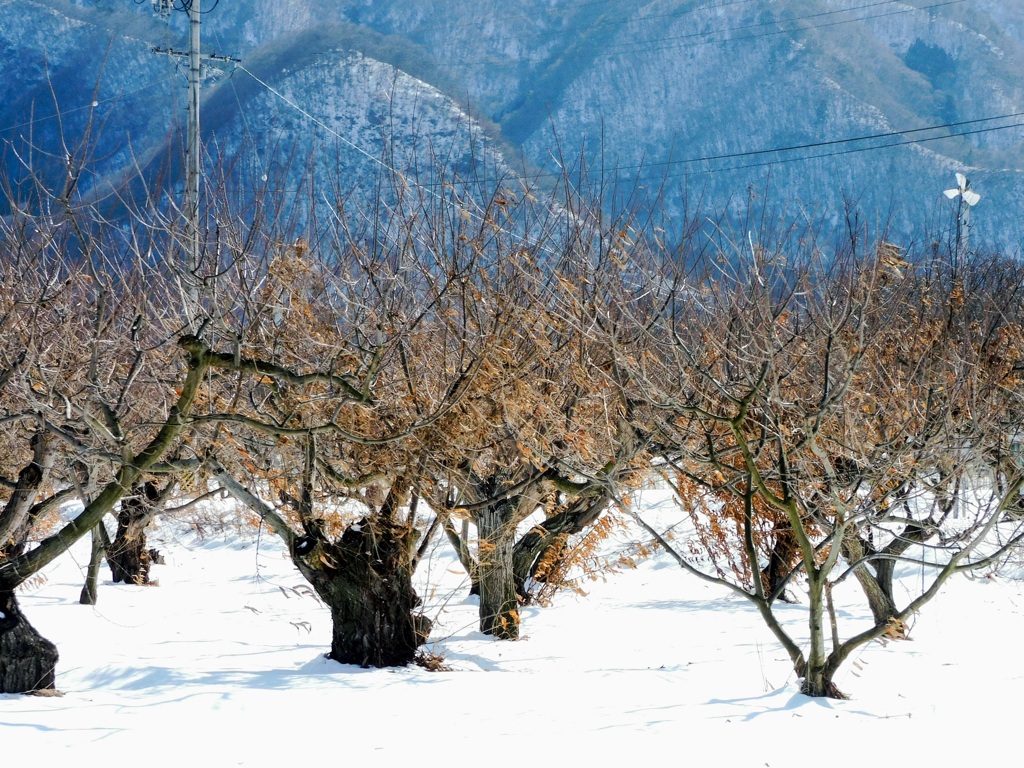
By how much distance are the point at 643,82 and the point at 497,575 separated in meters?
85.4

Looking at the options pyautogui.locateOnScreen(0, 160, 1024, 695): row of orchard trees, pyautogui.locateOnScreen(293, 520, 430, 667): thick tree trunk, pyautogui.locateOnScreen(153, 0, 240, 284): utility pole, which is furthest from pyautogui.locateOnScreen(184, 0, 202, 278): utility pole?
pyautogui.locateOnScreen(293, 520, 430, 667): thick tree trunk

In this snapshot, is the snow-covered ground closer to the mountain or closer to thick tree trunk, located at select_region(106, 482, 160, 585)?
thick tree trunk, located at select_region(106, 482, 160, 585)

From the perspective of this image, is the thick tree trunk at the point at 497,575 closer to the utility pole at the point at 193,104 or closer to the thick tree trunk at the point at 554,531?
the thick tree trunk at the point at 554,531

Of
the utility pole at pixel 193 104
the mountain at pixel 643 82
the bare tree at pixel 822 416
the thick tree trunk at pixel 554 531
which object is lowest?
the thick tree trunk at pixel 554 531

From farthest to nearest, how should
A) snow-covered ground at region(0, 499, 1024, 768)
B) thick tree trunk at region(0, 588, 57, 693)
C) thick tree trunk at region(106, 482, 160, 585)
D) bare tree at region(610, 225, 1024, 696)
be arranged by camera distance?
thick tree trunk at region(106, 482, 160, 585) < thick tree trunk at region(0, 588, 57, 693) < bare tree at region(610, 225, 1024, 696) < snow-covered ground at region(0, 499, 1024, 768)

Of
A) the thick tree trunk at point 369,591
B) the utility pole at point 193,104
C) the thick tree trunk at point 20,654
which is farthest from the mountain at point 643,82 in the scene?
the thick tree trunk at point 20,654

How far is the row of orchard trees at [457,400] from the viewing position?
20.5ft

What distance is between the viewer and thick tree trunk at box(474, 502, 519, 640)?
9.42 m

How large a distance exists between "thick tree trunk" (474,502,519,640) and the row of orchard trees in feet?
0.18

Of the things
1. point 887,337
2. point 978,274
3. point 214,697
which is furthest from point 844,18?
point 214,697

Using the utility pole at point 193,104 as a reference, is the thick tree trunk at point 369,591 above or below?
below

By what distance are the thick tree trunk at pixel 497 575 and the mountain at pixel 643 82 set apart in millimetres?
46857

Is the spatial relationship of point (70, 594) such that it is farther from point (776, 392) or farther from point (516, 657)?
point (776, 392)

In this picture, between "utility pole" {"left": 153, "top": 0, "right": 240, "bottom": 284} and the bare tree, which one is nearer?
the bare tree
